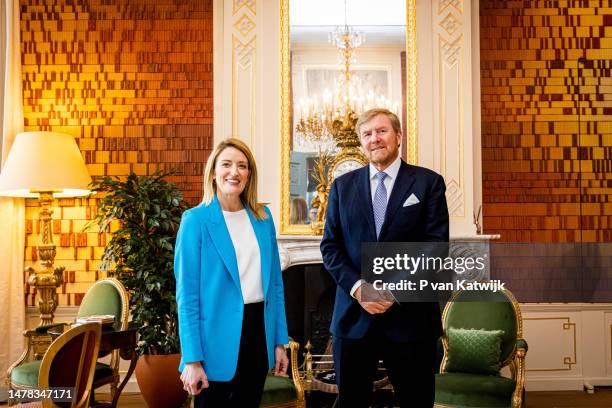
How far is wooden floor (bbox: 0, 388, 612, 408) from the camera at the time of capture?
4441 millimetres

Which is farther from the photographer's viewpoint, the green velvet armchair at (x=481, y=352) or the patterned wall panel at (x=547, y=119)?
the patterned wall panel at (x=547, y=119)

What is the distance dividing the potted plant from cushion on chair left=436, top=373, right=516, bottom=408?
1812mm

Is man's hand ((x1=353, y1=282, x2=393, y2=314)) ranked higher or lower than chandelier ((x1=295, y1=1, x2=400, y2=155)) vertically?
lower

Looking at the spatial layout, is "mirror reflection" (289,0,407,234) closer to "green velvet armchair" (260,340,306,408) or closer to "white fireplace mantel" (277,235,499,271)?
"white fireplace mantel" (277,235,499,271)

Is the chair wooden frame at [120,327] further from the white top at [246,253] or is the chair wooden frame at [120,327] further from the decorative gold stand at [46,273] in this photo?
the white top at [246,253]

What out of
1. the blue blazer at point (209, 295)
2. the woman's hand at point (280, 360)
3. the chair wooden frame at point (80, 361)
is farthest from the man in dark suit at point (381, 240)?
the chair wooden frame at point (80, 361)

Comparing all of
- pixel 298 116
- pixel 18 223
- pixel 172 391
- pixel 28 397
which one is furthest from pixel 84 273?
pixel 298 116

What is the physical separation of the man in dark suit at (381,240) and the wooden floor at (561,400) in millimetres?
2830

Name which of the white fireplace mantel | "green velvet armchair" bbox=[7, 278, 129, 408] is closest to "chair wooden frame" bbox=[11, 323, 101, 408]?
"green velvet armchair" bbox=[7, 278, 129, 408]

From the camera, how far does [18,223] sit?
479 cm

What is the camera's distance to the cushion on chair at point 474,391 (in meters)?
3.30

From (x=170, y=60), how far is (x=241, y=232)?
3.28m

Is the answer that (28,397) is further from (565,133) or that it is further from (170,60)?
(565,133)

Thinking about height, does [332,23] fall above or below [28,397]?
above
